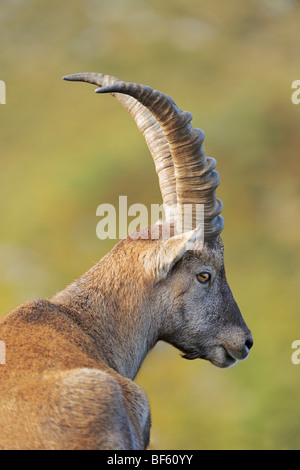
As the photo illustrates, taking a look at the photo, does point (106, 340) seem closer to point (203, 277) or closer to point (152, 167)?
point (203, 277)

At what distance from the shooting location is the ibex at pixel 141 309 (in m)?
7.56

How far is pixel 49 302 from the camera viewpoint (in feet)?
29.2

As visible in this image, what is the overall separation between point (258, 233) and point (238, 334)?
26.1m

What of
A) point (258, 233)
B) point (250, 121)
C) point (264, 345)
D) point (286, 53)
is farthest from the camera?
point (286, 53)

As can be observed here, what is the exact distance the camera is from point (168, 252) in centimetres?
906

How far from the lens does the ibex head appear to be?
360 inches

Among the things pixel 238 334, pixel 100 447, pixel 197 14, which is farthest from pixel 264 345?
pixel 197 14

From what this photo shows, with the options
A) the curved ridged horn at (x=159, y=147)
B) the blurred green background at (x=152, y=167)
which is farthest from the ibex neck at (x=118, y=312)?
the blurred green background at (x=152, y=167)

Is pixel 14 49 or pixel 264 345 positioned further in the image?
pixel 14 49

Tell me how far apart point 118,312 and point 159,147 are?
2.38m

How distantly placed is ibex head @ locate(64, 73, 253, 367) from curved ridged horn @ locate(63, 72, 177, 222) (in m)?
0.06

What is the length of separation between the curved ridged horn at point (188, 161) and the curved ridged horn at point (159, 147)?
416 mm

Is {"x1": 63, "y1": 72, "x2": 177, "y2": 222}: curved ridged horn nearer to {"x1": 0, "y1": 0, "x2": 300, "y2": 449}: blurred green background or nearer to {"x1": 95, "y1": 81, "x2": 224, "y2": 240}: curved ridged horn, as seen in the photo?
{"x1": 95, "y1": 81, "x2": 224, "y2": 240}: curved ridged horn

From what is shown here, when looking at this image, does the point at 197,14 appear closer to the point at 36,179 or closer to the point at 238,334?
the point at 36,179
